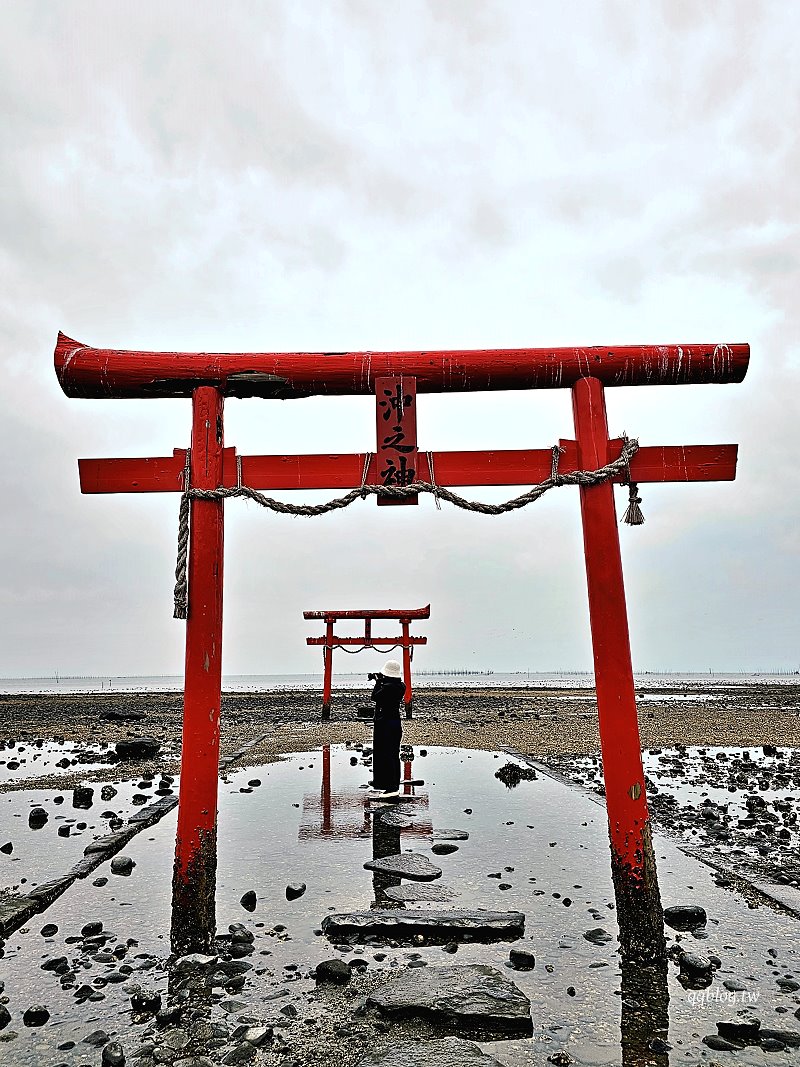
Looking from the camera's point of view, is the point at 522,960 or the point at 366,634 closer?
the point at 522,960

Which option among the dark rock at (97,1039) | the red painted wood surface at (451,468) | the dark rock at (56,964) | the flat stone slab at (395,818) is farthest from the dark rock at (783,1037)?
the flat stone slab at (395,818)

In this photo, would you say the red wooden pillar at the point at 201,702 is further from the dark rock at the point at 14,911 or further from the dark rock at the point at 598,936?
the dark rock at the point at 598,936

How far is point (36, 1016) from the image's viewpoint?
3965mm

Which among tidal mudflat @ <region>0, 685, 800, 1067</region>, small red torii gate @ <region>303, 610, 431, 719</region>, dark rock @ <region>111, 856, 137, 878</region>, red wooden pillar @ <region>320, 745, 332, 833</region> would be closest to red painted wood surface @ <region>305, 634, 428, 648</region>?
small red torii gate @ <region>303, 610, 431, 719</region>

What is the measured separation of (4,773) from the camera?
1359 cm

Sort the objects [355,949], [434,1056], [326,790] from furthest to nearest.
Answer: [326,790]
[355,949]
[434,1056]

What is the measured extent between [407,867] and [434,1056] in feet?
11.5

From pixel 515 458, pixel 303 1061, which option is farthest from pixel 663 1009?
pixel 515 458

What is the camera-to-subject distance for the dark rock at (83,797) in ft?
33.5

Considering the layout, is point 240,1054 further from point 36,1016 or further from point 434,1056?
point 36,1016

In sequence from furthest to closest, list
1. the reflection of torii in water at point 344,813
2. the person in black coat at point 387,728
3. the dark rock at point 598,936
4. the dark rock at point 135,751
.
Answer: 1. the dark rock at point 135,751
2. the person in black coat at point 387,728
3. the reflection of torii in water at point 344,813
4. the dark rock at point 598,936

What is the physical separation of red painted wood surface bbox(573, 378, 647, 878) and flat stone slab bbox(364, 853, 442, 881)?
2.14 m

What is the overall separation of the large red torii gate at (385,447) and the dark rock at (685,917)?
5.32 ft

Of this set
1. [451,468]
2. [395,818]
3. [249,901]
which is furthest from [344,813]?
[451,468]
